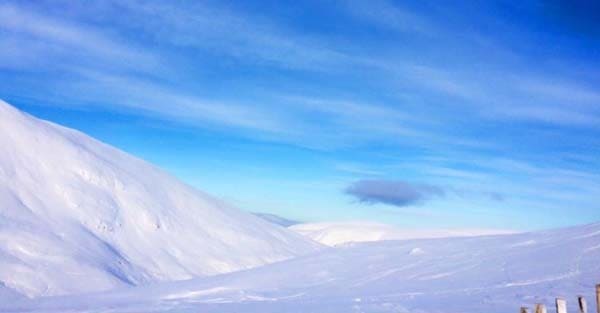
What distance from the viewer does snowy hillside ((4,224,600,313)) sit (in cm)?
2434

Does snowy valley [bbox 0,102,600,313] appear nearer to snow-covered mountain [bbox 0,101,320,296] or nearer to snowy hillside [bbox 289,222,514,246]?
snow-covered mountain [bbox 0,101,320,296]

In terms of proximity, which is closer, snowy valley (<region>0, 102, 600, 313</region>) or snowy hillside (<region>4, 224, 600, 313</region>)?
snowy hillside (<region>4, 224, 600, 313</region>)

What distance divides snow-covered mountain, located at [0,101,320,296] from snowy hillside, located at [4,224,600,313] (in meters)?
14.5

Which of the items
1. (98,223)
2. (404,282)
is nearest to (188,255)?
(98,223)

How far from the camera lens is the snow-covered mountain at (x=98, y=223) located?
47.9m

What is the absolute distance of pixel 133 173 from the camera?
80.2m

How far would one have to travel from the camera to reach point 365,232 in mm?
177125

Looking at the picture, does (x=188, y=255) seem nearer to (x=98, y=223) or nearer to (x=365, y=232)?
(x=98, y=223)

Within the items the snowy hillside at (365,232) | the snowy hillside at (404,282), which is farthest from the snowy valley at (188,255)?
the snowy hillside at (365,232)

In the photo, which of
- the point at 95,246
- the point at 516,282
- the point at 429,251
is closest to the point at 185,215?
the point at 95,246

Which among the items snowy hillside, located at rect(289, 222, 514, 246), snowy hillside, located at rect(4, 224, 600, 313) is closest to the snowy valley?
snowy hillside, located at rect(4, 224, 600, 313)

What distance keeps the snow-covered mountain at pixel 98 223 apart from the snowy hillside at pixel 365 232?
78.6m

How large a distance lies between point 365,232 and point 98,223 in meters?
122

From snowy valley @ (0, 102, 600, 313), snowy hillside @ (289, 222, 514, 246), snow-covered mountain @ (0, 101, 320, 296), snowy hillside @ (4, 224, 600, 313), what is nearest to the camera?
snowy hillside @ (4, 224, 600, 313)
